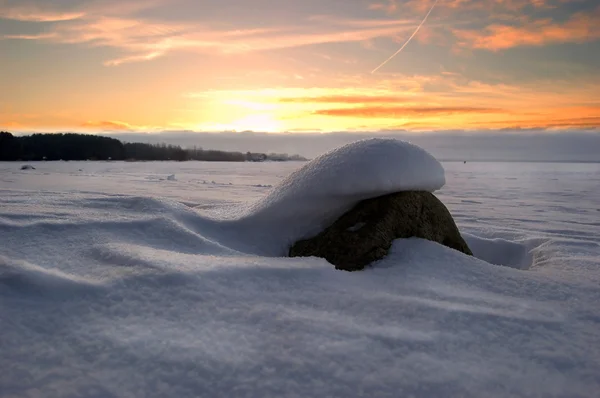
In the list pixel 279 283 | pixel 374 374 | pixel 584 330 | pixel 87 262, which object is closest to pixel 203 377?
pixel 374 374

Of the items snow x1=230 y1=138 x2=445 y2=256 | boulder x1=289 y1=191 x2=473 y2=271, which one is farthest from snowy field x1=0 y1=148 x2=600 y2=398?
snow x1=230 y1=138 x2=445 y2=256

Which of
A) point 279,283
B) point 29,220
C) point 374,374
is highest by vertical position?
point 29,220

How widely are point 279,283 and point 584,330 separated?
1352mm

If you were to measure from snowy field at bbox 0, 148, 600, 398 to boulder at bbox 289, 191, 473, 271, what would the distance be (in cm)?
13

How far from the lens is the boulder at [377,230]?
8.62ft

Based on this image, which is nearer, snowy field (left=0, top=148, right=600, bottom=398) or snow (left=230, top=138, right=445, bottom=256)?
snowy field (left=0, top=148, right=600, bottom=398)

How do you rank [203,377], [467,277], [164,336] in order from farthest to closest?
[467,277] → [164,336] → [203,377]

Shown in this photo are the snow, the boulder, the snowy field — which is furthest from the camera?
the snow

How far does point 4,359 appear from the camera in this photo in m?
1.31

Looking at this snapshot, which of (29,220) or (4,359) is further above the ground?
(29,220)

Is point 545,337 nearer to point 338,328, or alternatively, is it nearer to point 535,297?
point 535,297

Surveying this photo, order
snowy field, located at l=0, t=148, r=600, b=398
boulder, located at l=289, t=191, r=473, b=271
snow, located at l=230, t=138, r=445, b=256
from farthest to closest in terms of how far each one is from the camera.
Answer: snow, located at l=230, t=138, r=445, b=256 → boulder, located at l=289, t=191, r=473, b=271 → snowy field, located at l=0, t=148, r=600, b=398

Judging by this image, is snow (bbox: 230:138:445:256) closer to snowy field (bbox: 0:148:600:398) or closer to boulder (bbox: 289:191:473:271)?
boulder (bbox: 289:191:473:271)

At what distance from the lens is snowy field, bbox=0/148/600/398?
1.29 metres
